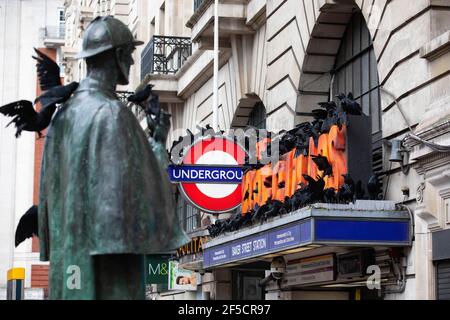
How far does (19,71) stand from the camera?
9888 centimetres

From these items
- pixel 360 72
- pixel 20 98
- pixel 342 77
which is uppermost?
pixel 20 98

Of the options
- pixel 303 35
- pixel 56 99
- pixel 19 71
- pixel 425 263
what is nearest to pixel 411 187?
pixel 425 263

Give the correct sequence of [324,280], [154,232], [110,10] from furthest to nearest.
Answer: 1. [110,10]
2. [324,280]
3. [154,232]

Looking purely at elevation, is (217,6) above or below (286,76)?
above

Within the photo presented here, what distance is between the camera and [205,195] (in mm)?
27422

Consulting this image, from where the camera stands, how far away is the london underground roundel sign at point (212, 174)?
25484mm

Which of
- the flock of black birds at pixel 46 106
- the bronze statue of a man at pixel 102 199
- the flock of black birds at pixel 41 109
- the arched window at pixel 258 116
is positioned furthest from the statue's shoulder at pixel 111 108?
the arched window at pixel 258 116

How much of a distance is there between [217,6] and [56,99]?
2294cm

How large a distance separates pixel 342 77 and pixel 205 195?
15.0 ft

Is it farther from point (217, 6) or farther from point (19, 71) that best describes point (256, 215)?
point (19, 71)

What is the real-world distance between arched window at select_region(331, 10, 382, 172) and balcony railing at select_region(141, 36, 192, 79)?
634 inches

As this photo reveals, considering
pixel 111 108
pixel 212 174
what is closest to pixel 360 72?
pixel 212 174

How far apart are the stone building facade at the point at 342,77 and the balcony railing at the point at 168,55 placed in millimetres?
50

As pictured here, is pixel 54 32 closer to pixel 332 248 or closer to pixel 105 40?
pixel 332 248
